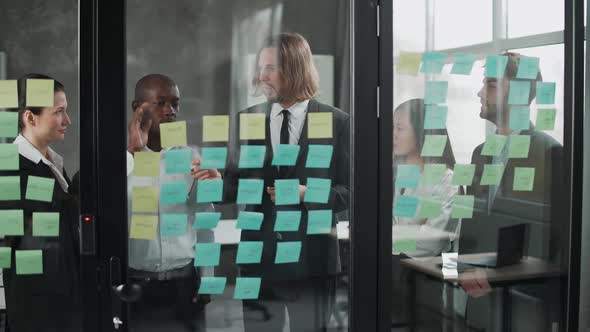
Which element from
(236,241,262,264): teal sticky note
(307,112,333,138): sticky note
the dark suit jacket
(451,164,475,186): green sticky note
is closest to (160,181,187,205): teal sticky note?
the dark suit jacket

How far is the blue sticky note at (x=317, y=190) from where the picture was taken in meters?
2.46

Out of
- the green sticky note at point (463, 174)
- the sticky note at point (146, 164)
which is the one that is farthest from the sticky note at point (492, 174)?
the sticky note at point (146, 164)

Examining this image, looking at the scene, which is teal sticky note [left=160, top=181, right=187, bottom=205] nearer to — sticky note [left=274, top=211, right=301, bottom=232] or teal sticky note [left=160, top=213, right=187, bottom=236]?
teal sticky note [left=160, top=213, right=187, bottom=236]

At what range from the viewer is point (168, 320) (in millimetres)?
2346

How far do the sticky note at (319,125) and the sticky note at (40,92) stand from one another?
908 millimetres

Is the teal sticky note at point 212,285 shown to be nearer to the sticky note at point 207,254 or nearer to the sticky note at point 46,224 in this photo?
the sticky note at point 207,254

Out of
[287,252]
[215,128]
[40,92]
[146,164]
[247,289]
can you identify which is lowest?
[247,289]

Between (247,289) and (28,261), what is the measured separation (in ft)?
2.51

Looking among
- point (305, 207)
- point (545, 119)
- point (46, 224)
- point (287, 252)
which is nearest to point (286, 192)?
point (305, 207)

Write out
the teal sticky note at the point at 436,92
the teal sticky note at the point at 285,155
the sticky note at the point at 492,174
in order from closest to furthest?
the teal sticky note at the point at 285,155 < the teal sticky note at the point at 436,92 < the sticky note at the point at 492,174

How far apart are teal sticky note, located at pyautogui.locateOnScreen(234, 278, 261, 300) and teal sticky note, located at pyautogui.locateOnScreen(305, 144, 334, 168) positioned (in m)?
0.47

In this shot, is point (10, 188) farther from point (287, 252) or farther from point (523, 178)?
point (523, 178)

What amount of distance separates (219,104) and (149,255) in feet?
1.92

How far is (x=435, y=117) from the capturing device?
255 centimetres
